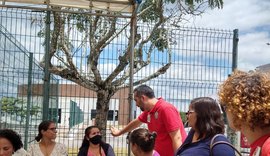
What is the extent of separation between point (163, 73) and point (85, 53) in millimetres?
1491

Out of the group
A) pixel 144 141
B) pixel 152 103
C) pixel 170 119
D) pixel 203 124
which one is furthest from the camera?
pixel 152 103

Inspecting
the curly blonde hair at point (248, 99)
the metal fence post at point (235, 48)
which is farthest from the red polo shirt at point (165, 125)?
the metal fence post at point (235, 48)

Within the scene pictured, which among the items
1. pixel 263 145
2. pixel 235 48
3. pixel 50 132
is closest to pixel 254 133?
pixel 263 145

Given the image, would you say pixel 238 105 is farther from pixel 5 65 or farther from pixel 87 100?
pixel 87 100

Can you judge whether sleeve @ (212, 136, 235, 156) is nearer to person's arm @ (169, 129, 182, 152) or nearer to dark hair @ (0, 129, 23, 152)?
person's arm @ (169, 129, 182, 152)

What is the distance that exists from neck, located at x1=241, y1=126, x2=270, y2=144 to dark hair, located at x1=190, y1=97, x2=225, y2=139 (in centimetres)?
82

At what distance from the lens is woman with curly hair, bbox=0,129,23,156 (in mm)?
3789

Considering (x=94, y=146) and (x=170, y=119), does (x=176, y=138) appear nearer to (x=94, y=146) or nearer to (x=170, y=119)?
(x=170, y=119)

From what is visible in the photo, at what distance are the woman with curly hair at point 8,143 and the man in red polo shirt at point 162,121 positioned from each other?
1545 mm

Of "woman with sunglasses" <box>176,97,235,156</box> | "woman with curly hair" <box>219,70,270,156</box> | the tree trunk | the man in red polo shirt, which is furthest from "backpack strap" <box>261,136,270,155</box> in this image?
the tree trunk

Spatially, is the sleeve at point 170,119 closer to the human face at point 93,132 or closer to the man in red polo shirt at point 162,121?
the man in red polo shirt at point 162,121

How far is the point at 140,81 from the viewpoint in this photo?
731 centimetres

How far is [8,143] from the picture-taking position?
12.6ft

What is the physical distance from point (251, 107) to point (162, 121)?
2.74 metres
